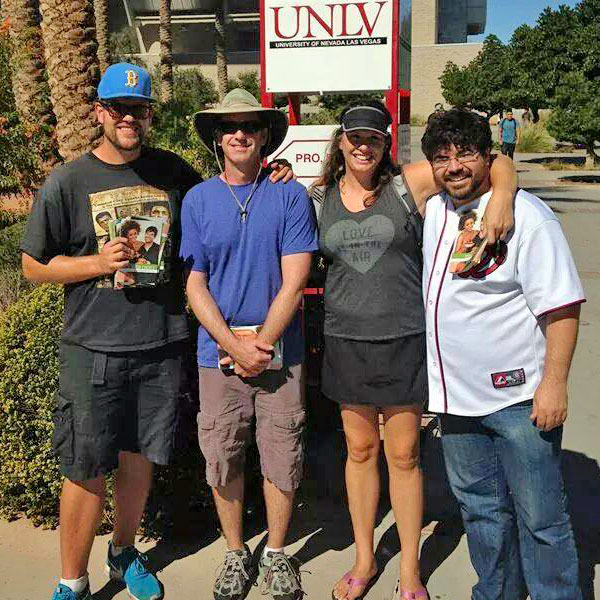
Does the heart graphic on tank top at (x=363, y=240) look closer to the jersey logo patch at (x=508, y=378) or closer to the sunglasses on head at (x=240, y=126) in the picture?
the sunglasses on head at (x=240, y=126)

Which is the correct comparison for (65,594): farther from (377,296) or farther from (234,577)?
(377,296)

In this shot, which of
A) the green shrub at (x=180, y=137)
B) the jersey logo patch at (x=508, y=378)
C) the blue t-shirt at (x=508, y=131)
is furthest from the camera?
the blue t-shirt at (x=508, y=131)

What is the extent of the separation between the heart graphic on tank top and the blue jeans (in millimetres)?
655

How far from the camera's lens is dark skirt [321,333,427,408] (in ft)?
9.23

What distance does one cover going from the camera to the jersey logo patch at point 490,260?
240 cm

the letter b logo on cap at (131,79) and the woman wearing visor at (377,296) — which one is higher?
the letter b logo on cap at (131,79)

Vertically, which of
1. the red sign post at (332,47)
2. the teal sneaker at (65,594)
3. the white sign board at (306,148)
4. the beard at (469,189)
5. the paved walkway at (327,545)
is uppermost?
the red sign post at (332,47)

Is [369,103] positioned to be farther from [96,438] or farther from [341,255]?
[96,438]

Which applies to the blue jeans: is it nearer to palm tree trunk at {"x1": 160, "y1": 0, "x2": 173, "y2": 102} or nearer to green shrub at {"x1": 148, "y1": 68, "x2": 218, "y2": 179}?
green shrub at {"x1": 148, "y1": 68, "x2": 218, "y2": 179}

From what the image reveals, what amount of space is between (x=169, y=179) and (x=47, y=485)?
168 centimetres

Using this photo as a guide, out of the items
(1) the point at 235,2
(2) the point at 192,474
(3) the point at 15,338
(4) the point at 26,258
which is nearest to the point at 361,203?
(4) the point at 26,258

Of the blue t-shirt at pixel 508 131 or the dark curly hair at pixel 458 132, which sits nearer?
the dark curly hair at pixel 458 132

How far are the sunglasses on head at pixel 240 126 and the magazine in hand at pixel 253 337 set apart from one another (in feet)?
2.55

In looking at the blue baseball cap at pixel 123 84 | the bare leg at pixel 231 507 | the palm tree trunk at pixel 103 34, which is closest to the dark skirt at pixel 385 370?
the bare leg at pixel 231 507
